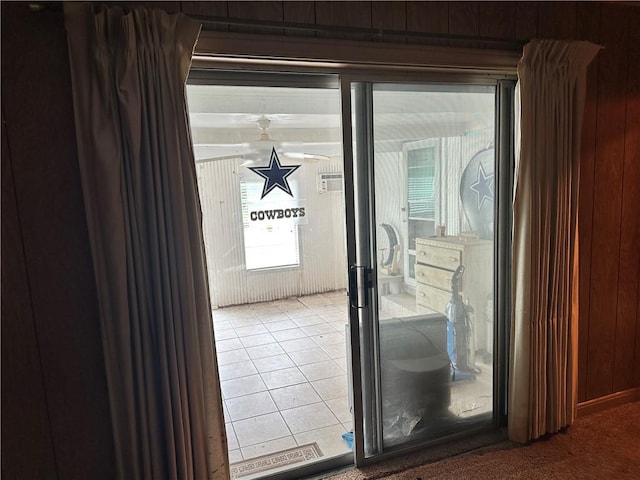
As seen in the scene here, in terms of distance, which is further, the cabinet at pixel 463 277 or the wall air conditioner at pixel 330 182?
the cabinet at pixel 463 277

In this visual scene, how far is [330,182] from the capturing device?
223 centimetres

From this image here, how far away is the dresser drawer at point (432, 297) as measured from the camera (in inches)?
90.9

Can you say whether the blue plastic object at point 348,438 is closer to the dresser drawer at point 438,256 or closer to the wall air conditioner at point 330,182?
the dresser drawer at point 438,256

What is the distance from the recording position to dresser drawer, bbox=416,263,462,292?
89.6 inches

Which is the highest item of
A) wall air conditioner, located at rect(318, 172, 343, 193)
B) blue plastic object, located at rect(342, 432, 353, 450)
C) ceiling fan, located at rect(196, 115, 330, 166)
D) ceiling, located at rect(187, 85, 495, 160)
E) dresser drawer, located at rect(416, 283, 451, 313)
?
ceiling, located at rect(187, 85, 495, 160)

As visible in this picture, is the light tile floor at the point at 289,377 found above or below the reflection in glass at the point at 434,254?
below

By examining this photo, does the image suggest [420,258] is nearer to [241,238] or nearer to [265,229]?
[265,229]

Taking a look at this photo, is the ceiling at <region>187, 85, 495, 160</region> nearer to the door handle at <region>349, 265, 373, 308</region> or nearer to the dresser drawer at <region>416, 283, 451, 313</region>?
the door handle at <region>349, 265, 373, 308</region>

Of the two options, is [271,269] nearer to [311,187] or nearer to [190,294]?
[311,187]

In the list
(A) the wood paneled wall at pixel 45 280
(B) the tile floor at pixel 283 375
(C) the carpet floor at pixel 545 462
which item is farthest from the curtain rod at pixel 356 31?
(C) the carpet floor at pixel 545 462

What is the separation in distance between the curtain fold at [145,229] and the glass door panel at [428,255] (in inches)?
33.9

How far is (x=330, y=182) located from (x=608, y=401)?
7.27 feet

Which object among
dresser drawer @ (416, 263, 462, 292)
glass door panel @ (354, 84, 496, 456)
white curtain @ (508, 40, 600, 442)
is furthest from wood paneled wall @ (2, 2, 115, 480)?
white curtain @ (508, 40, 600, 442)

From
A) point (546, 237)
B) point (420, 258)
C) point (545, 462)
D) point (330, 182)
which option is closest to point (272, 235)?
point (330, 182)
